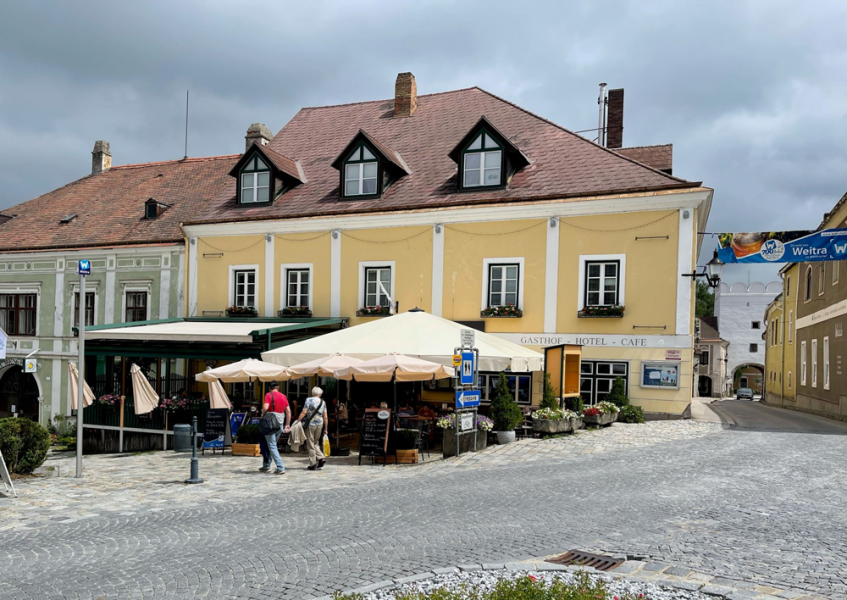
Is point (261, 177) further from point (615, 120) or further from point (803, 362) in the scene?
point (803, 362)

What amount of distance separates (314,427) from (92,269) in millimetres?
17962

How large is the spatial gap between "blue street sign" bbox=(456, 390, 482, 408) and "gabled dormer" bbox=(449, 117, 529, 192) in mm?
9165

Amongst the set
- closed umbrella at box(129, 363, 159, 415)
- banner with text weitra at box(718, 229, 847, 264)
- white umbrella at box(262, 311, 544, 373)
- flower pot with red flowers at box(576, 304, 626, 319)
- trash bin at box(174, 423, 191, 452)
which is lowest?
trash bin at box(174, 423, 191, 452)

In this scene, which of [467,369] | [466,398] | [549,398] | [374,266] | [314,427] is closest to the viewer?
[314,427]

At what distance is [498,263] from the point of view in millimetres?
22234

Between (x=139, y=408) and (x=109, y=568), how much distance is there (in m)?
11.8

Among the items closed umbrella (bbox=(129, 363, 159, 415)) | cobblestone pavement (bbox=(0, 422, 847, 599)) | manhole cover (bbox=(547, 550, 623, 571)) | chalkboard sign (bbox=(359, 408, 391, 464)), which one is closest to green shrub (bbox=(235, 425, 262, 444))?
cobblestone pavement (bbox=(0, 422, 847, 599))

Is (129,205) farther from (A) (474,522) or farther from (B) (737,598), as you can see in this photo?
(B) (737,598)

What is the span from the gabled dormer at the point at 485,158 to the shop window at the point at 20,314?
18.6m

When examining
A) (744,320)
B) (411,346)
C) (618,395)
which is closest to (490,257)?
(618,395)

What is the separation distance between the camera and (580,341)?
830 inches

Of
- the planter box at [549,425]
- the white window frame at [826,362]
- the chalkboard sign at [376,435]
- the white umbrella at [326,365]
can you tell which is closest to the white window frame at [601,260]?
the planter box at [549,425]

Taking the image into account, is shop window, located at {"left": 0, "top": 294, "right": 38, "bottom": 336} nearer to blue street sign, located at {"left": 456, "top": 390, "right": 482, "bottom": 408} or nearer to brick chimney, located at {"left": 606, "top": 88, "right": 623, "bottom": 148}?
blue street sign, located at {"left": 456, "top": 390, "right": 482, "bottom": 408}

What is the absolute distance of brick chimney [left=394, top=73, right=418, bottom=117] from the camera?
2816cm
